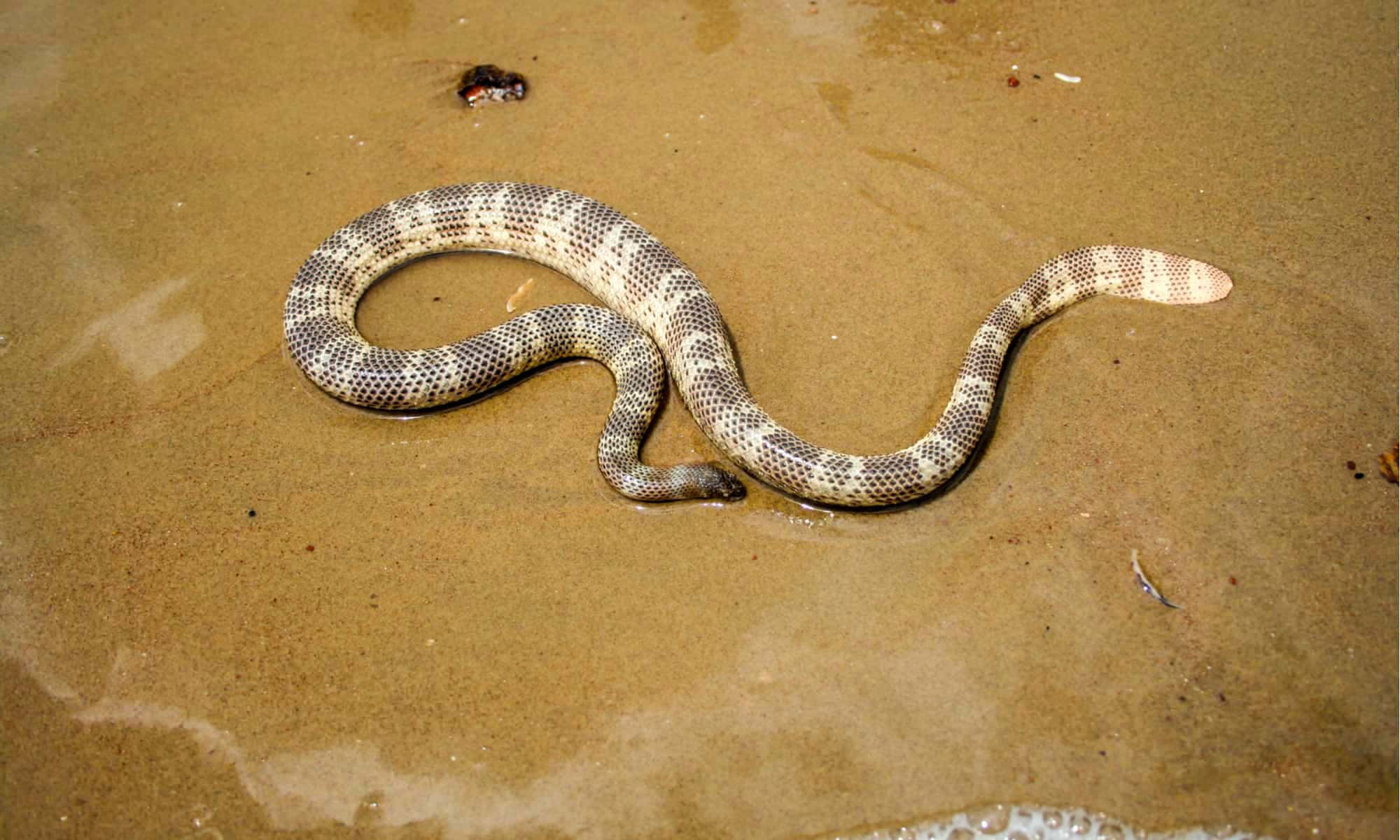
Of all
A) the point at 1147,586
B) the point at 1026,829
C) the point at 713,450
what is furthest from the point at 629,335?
the point at 1026,829

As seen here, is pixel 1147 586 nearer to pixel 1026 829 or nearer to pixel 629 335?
pixel 1026 829

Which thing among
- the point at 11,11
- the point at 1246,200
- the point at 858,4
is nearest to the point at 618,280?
the point at 858,4

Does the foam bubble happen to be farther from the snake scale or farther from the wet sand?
the snake scale

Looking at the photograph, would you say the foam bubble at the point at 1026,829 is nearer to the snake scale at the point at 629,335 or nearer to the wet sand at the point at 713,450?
the wet sand at the point at 713,450

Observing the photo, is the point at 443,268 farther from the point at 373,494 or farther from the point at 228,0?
the point at 228,0

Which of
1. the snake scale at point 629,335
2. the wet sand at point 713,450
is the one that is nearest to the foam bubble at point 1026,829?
the wet sand at point 713,450

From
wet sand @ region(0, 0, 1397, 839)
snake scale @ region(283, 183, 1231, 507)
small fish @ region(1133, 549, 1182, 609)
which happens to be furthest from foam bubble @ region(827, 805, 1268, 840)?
snake scale @ region(283, 183, 1231, 507)
